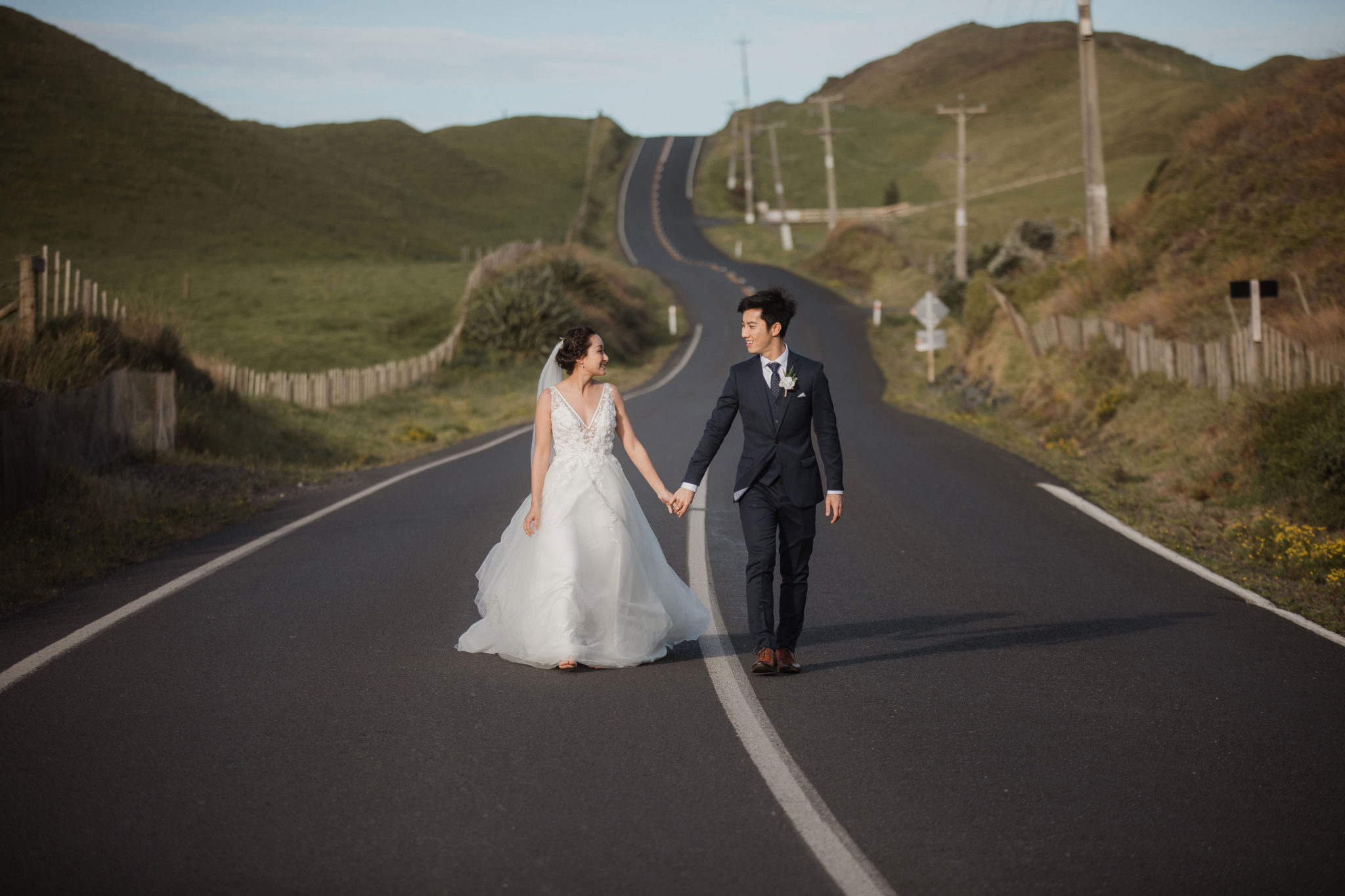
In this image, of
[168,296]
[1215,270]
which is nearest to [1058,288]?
[1215,270]

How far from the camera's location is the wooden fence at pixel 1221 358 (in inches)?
522

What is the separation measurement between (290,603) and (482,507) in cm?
434

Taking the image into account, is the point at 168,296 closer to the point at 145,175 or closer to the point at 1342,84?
the point at 145,175

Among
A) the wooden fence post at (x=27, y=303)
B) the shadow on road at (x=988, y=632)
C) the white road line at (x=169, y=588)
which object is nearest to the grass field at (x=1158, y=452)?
the shadow on road at (x=988, y=632)

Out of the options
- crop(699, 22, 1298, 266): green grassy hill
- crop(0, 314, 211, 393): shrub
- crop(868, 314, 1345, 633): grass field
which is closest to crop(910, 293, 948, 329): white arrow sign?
crop(868, 314, 1345, 633): grass field

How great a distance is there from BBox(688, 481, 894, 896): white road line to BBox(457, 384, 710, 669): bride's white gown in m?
0.37

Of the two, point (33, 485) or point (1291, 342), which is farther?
point (1291, 342)

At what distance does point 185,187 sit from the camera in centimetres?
7038

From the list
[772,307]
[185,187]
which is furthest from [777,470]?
[185,187]

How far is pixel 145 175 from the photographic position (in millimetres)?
69875

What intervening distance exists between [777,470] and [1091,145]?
22.5m

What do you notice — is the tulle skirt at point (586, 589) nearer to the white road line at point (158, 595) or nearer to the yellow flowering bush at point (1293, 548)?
the white road line at point (158, 595)

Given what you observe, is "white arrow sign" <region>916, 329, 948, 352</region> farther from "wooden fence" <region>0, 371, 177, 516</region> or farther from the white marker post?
"wooden fence" <region>0, 371, 177, 516</region>

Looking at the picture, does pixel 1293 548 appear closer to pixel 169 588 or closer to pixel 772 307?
pixel 772 307
